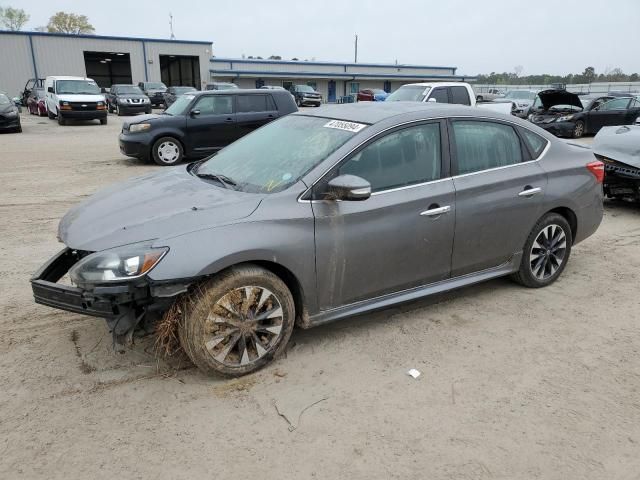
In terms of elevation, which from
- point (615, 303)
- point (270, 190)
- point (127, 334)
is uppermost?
point (270, 190)

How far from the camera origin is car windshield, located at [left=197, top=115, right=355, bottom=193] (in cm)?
353

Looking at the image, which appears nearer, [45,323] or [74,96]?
[45,323]

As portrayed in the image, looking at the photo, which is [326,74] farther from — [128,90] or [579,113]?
[579,113]

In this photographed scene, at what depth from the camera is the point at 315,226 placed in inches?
130

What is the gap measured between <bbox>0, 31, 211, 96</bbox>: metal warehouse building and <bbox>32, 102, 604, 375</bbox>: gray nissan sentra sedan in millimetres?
40536

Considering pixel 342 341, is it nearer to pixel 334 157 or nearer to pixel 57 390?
pixel 334 157

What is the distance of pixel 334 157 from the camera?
11.3 feet

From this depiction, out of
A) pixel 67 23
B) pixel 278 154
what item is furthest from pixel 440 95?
pixel 67 23

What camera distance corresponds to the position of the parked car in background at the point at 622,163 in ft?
23.1

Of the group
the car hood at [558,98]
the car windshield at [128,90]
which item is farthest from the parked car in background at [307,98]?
the car hood at [558,98]

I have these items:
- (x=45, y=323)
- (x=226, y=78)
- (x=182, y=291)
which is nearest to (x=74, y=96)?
(x=45, y=323)

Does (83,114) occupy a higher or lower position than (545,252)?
higher

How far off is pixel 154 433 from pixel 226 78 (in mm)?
50285

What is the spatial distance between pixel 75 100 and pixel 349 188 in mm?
20615
